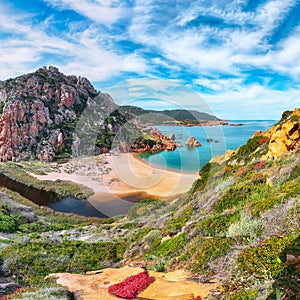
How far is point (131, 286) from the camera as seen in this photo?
19.8 feet

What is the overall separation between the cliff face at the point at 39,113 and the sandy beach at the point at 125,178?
44.6 feet

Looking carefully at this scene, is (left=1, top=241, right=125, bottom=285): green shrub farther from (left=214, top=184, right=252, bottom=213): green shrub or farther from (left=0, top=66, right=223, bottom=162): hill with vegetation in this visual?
(left=0, top=66, right=223, bottom=162): hill with vegetation

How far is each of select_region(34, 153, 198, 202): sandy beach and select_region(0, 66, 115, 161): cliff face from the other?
13608 mm

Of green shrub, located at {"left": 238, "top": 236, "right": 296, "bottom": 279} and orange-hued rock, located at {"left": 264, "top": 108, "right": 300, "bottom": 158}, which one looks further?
orange-hued rock, located at {"left": 264, "top": 108, "right": 300, "bottom": 158}

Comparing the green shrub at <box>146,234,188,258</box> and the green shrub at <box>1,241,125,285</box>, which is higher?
the green shrub at <box>146,234,188,258</box>

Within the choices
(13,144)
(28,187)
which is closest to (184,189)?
(28,187)

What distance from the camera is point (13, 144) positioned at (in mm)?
64938

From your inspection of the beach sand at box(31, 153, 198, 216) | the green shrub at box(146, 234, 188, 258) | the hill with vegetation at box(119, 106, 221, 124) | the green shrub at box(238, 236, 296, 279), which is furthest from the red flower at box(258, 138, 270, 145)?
the beach sand at box(31, 153, 198, 216)

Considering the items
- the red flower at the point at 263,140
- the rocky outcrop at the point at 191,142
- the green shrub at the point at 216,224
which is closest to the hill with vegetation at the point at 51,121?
the rocky outcrop at the point at 191,142

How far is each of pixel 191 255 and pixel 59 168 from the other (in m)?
51.3

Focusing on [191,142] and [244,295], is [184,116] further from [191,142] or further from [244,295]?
[191,142]

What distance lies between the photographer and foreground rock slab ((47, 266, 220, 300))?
196 inches

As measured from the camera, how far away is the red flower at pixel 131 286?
18.7 feet

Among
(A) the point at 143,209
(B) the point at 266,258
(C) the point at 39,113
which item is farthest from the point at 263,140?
(C) the point at 39,113
